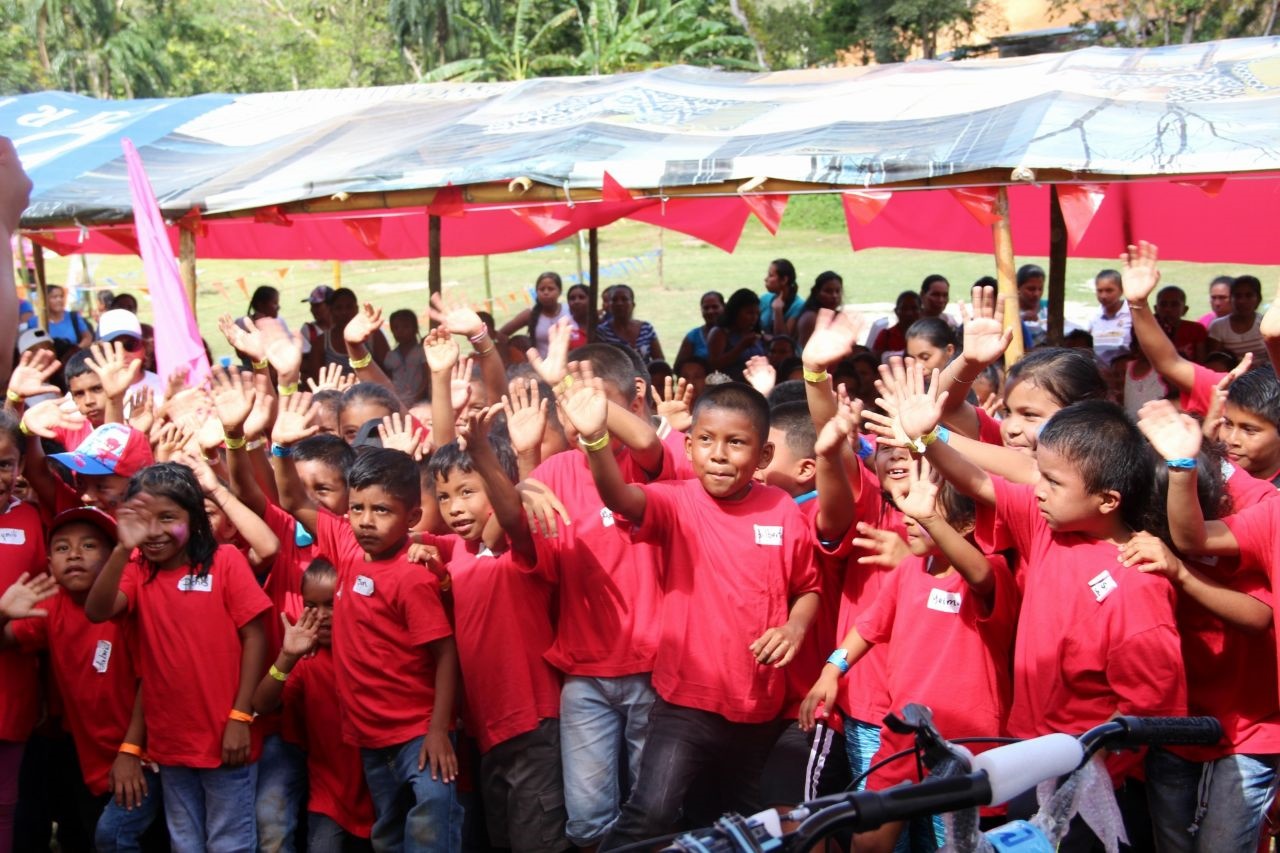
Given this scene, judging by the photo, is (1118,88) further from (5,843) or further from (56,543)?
(5,843)

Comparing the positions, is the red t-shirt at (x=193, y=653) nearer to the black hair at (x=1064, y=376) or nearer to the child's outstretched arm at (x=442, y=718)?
the child's outstretched arm at (x=442, y=718)

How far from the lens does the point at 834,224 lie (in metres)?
30.2

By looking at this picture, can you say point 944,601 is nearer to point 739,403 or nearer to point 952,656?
point 952,656

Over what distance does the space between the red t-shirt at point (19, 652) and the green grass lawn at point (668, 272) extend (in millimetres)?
12901

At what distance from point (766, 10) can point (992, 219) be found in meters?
31.6

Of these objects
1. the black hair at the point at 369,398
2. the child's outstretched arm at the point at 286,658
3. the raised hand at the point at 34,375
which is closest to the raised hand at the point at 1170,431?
the child's outstretched arm at the point at 286,658

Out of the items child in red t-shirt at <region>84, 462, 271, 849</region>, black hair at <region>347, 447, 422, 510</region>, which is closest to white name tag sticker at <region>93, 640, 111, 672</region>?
child in red t-shirt at <region>84, 462, 271, 849</region>

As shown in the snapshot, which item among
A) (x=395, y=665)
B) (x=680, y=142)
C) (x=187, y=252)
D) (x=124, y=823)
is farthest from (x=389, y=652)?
(x=187, y=252)

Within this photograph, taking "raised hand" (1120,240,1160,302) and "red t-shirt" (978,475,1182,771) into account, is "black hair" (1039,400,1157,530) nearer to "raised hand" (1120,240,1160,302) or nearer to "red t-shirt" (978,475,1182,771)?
"red t-shirt" (978,475,1182,771)

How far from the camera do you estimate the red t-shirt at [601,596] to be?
3.87 metres

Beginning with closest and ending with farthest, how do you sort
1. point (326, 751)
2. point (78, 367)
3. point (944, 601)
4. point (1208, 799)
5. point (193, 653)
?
point (1208, 799) < point (944, 601) < point (193, 653) < point (326, 751) < point (78, 367)

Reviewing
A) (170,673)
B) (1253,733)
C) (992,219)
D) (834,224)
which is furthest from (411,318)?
(834,224)

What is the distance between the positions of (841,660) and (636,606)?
696 mm

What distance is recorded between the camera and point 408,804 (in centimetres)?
400
